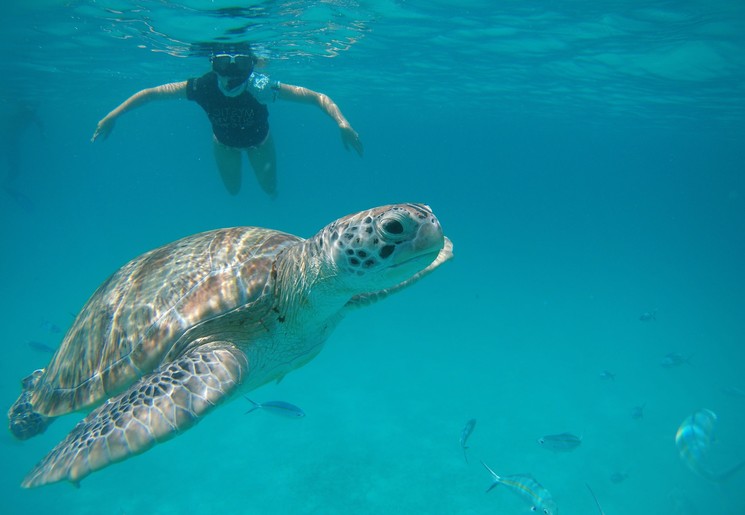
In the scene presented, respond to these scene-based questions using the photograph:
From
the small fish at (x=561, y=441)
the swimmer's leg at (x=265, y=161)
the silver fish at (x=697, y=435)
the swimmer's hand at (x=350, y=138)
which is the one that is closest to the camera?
the swimmer's hand at (x=350, y=138)

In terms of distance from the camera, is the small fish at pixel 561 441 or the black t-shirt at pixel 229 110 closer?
the small fish at pixel 561 441

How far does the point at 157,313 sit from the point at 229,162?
5.76m

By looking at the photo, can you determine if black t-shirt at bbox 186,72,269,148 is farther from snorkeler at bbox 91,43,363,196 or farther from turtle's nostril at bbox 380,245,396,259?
turtle's nostril at bbox 380,245,396,259

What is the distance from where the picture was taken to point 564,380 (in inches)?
698

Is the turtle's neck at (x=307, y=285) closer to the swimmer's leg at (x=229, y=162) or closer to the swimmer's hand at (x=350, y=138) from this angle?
the swimmer's hand at (x=350, y=138)

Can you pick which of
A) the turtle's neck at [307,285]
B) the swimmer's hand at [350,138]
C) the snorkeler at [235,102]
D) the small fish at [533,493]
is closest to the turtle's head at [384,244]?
the turtle's neck at [307,285]

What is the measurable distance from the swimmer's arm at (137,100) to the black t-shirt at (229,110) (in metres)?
0.26

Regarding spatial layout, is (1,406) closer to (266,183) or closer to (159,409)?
(266,183)

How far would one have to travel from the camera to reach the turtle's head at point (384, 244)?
2.35m

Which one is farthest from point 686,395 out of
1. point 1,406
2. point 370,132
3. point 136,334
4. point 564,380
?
point 370,132

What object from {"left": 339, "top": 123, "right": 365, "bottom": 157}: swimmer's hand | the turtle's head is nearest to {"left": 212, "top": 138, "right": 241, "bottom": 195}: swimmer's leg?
{"left": 339, "top": 123, "right": 365, "bottom": 157}: swimmer's hand

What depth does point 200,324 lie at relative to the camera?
322cm

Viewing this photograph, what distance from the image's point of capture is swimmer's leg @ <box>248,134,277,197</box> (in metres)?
8.32

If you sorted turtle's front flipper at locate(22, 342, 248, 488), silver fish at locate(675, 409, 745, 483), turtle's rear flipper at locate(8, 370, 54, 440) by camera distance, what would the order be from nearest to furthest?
turtle's front flipper at locate(22, 342, 248, 488) < turtle's rear flipper at locate(8, 370, 54, 440) < silver fish at locate(675, 409, 745, 483)
